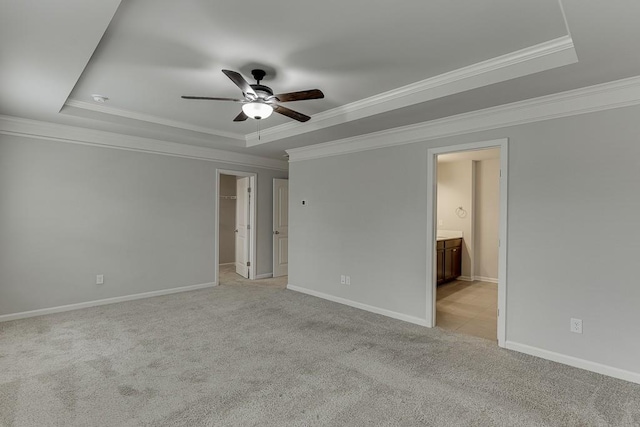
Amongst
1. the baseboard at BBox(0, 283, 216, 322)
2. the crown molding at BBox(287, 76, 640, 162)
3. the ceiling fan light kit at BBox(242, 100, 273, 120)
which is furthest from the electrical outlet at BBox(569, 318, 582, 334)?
the baseboard at BBox(0, 283, 216, 322)

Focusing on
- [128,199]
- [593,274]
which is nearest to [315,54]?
[593,274]

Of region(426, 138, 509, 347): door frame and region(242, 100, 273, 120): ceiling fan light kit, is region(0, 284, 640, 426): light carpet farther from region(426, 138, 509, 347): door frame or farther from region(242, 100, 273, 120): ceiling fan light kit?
region(242, 100, 273, 120): ceiling fan light kit

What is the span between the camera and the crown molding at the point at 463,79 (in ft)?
7.79

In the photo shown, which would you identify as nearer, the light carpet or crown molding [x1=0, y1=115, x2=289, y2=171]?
the light carpet

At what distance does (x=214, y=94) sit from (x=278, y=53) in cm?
116

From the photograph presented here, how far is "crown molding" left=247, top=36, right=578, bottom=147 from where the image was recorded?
2.38 metres

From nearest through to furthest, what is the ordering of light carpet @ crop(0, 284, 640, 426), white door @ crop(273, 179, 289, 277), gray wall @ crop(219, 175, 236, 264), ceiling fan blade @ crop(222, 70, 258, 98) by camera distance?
light carpet @ crop(0, 284, 640, 426) → ceiling fan blade @ crop(222, 70, 258, 98) → white door @ crop(273, 179, 289, 277) → gray wall @ crop(219, 175, 236, 264)

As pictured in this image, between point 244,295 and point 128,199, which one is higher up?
point 128,199

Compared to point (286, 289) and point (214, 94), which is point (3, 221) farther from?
point (286, 289)

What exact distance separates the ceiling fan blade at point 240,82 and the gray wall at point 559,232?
221 cm

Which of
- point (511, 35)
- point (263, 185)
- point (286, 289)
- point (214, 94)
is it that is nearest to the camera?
point (511, 35)

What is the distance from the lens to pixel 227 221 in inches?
323

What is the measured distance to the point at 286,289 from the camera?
221 inches

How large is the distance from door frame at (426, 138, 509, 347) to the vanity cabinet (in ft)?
6.73
